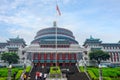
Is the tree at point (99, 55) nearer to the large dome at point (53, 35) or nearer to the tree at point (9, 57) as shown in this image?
the large dome at point (53, 35)

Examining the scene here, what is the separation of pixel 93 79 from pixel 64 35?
66.4m

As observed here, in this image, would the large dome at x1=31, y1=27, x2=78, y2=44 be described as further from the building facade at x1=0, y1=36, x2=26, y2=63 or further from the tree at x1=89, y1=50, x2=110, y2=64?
the tree at x1=89, y1=50, x2=110, y2=64

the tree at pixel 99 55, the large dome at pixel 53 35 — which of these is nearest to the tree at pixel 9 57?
the large dome at pixel 53 35

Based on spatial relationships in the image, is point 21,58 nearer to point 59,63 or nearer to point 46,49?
point 46,49

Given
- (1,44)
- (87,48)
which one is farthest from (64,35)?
(1,44)

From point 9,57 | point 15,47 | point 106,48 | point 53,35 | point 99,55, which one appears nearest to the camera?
point 9,57

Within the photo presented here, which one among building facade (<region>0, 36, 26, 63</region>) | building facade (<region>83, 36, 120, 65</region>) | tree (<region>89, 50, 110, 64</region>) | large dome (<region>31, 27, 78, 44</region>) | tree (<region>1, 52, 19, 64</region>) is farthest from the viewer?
large dome (<region>31, 27, 78, 44</region>)

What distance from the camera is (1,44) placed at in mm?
97375

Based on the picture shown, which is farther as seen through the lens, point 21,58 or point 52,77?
point 21,58

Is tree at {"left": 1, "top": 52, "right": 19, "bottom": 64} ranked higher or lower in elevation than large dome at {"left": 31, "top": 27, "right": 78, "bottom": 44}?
lower

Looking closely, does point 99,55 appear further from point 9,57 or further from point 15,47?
point 15,47

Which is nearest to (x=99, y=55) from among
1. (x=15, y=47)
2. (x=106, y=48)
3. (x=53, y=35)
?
(x=106, y=48)

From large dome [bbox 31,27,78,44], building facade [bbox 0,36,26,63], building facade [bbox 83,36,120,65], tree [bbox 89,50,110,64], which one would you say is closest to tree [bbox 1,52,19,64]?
building facade [bbox 0,36,26,63]

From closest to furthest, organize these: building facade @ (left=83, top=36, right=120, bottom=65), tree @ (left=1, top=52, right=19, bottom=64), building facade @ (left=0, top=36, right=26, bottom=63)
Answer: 1. tree @ (left=1, top=52, right=19, bottom=64)
2. building facade @ (left=0, top=36, right=26, bottom=63)
3. building facade @ (left=83, top=36, right=120, bottom=65)
